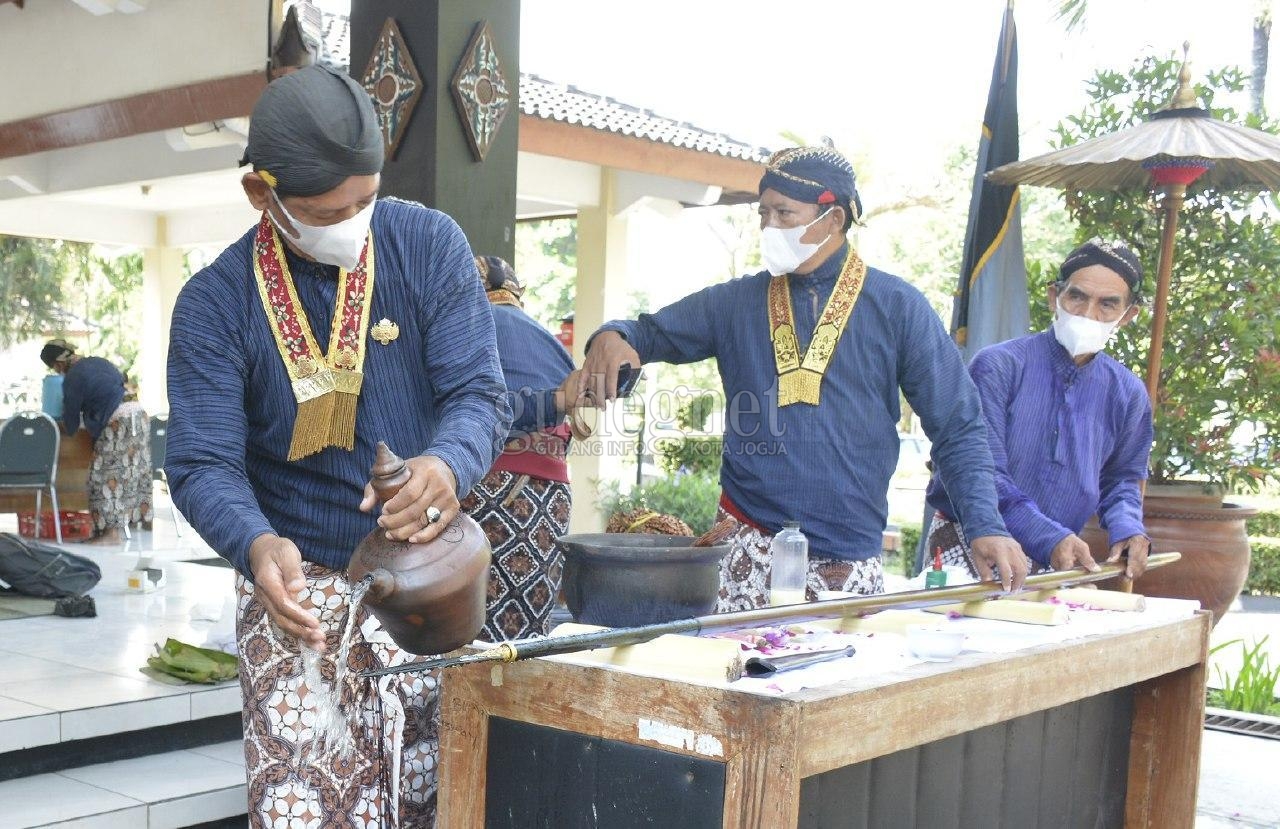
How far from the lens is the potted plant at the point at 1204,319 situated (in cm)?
617

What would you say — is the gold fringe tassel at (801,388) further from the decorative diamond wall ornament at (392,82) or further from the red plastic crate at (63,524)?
the red plastic crate at (63,524)

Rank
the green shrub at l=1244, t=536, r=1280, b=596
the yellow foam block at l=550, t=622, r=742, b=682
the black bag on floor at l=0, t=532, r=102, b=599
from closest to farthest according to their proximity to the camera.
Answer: the yellow foam block at l=550, t=622, r=742, b=682, the black bag on floor at l=0, t=532, r=102, b=599, the green shrub at l=1244, t=536, r=1280, b=596

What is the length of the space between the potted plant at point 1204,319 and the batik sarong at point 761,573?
10.6 feet

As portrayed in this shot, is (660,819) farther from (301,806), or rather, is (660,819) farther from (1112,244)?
(1112,244)

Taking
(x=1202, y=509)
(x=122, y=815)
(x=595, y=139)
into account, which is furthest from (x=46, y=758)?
(x=595, y=139)

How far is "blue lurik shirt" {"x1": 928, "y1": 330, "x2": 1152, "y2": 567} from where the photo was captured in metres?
3.88

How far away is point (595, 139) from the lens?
9.69 meters

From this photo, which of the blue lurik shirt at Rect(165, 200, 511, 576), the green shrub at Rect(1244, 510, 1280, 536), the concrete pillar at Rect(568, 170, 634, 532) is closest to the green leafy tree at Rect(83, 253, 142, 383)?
the concrete pillar at Rect(568, 170, 634, 532)

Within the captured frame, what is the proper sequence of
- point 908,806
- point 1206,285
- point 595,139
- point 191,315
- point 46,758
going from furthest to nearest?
point 595,139, point 1206,285, point 46,758, point 908,806, point 191,315

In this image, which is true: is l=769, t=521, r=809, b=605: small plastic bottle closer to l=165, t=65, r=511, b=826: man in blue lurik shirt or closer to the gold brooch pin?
l=165, t=65, r=511, b=826: man in blue lurik shirt

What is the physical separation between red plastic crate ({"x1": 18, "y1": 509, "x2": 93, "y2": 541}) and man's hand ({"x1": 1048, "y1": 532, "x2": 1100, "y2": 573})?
8294 millimetres

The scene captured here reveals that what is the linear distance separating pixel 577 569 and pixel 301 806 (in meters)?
0.64

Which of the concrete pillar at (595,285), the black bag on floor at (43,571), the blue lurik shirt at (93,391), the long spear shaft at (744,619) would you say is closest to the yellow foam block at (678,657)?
the long spear shaft at (744,619)

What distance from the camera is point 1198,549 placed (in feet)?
18.7
